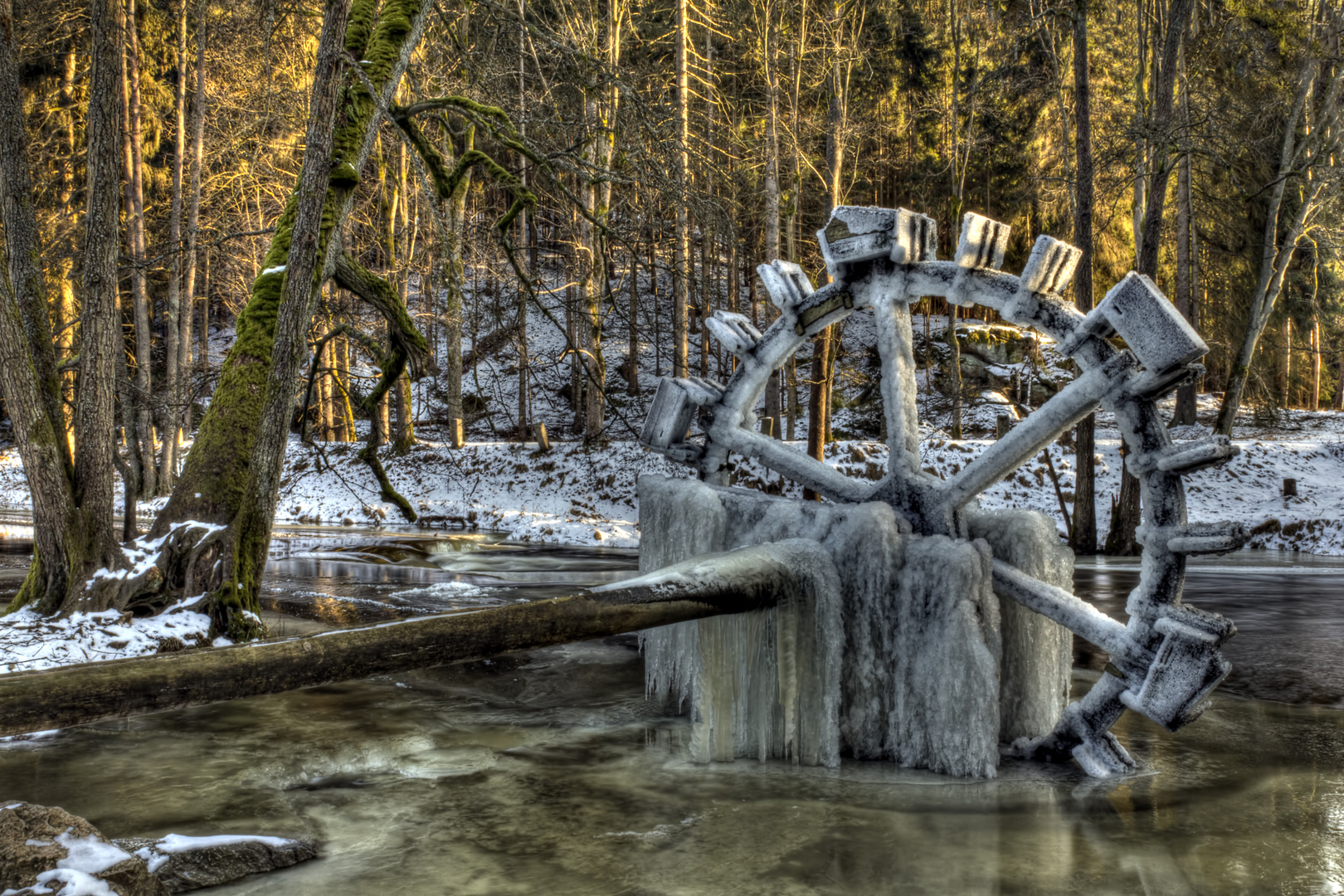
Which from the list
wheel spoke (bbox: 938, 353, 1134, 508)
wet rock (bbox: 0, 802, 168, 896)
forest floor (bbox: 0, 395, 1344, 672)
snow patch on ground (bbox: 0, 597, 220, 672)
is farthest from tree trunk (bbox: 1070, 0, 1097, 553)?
wet rock (bbox: 0, 802, 168, 896)

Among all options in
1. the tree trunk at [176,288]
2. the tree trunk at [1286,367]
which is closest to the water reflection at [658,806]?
the tree trunk at [176,288]

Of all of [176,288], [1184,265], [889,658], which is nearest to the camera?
[889,658]

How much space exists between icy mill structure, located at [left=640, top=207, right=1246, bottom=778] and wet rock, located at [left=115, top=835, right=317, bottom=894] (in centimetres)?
219

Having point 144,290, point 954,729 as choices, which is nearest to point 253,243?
point 144,290

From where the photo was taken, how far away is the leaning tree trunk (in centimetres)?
689

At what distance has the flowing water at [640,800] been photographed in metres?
3.79

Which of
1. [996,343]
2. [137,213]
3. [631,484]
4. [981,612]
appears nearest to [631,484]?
[631,484]

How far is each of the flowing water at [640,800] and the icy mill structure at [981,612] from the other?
0.74 feet

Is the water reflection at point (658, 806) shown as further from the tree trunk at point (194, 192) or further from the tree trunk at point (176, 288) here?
the tree trunk at point (176, 288)

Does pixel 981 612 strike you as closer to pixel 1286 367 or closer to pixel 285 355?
pixel 285 355

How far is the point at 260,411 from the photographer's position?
23.8ft

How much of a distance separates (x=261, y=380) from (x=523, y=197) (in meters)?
2.56

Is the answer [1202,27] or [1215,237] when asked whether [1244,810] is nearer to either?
[1202,27]

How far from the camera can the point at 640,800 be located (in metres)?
4.62
